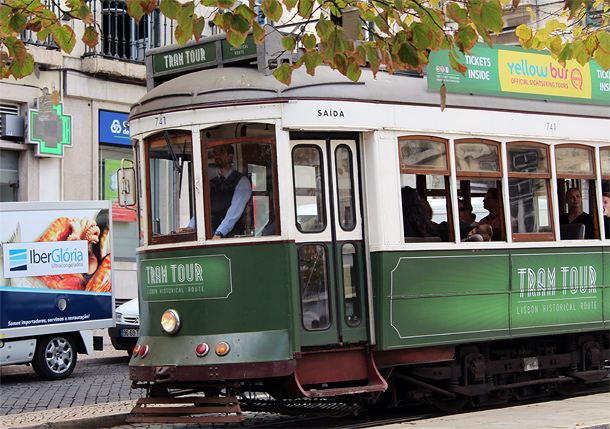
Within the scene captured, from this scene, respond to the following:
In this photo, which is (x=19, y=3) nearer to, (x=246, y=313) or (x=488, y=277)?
(x=246, y=313)

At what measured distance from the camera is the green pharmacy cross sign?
1897cm

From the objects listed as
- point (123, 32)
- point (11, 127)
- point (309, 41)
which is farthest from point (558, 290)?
point (123, 32)

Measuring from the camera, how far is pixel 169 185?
348 inches

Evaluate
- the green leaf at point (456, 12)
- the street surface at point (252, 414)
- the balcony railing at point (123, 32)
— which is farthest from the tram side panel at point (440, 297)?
the balcony railing at point (123, 32)

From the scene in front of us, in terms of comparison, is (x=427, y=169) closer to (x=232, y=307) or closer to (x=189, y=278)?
(x=232, y=307)

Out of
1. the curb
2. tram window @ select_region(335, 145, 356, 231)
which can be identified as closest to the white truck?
the curb

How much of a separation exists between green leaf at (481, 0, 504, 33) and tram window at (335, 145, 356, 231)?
6.98ft

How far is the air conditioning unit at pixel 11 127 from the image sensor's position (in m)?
18.8

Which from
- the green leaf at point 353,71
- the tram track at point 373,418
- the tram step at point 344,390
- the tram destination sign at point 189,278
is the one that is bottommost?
the tram track at point 373,418

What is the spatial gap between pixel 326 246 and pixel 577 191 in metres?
3.72

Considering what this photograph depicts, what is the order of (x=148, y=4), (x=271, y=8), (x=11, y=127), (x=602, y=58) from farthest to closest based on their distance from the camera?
(x=11, y=127) < (x=602, y=58) < (x=271, y=8) < (x=148, y=4)

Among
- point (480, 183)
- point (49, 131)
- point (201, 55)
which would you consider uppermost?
point (49, 131)

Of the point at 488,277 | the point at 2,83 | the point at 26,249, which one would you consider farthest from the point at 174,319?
the point at 2,83

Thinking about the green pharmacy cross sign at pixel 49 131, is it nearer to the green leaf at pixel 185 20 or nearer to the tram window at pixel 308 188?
the tram window at pixel 308 188
